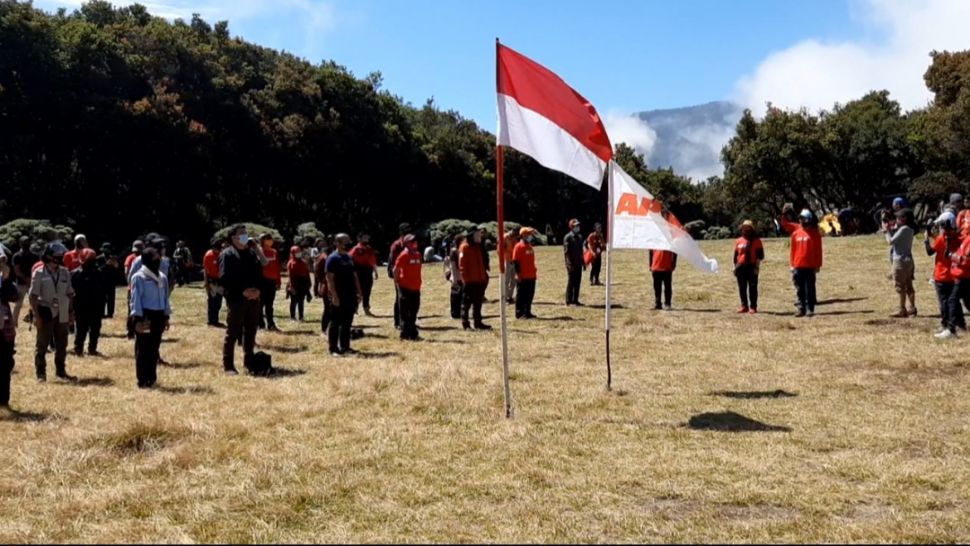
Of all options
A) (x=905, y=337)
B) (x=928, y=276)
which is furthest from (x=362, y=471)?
(x=928, y=276)

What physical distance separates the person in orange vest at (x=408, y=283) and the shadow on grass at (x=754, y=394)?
666 cm

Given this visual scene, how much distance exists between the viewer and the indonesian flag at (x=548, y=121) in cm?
905

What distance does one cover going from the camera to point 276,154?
4650 cm

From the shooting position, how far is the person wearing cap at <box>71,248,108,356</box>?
14.0 m

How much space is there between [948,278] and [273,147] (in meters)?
37.7

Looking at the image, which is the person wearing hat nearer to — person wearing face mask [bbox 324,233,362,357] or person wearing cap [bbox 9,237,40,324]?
person wearing face mask [bbox 324,233,362,357]

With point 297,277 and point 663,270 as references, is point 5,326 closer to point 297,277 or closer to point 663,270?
point 297,277

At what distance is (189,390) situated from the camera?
11383mm

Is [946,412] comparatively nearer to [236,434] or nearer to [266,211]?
[236,434]

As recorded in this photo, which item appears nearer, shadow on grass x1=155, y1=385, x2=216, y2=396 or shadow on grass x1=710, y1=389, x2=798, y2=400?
shadow on grass x1=710, y1=389, x2=798, y2=400

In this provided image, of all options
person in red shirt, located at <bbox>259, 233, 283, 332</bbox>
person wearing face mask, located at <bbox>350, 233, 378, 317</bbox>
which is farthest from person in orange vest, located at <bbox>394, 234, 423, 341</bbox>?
person in red shirt, located at <bbox>259, 233, 283, 332</bbox>

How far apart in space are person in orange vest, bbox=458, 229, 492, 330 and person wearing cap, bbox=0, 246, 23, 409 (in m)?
8.09

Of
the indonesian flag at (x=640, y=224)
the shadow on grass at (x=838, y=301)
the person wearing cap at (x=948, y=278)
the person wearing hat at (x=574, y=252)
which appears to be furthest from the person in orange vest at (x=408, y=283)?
the shadow on grass at (x=838, y=301)

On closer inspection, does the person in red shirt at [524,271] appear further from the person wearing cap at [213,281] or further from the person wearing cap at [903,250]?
the person wearing cap at [903,250]
